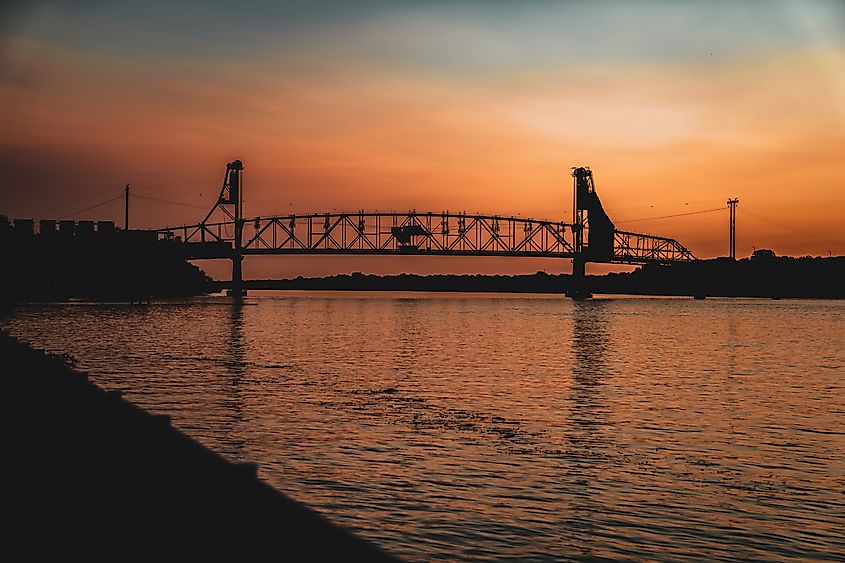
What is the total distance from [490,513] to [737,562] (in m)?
4.53

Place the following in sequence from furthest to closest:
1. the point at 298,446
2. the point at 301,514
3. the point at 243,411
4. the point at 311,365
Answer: the point at 311,365 < the point at 243,411 < the point at 298,446 < the point at 301,514

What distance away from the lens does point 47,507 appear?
11859 millimetres

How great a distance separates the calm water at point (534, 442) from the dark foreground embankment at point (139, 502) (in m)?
2.67

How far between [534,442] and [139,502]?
586 inches

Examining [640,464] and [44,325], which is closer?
[640,464]

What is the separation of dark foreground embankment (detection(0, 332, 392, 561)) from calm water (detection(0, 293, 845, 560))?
2.67 m

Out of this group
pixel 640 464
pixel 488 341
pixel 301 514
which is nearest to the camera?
pixel 301 514

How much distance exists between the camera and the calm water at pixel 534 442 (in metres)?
15.9

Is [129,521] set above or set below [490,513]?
above

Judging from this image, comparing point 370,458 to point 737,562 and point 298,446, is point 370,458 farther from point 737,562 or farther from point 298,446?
point 737,562

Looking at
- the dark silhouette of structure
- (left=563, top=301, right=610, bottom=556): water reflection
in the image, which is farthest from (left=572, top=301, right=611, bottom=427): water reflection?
the dark silhouette of structure

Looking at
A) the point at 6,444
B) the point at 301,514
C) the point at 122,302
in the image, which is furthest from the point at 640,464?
the point at 122,302

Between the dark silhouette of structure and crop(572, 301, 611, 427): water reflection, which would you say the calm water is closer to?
crop(572, 301, 611, 427): water reflection

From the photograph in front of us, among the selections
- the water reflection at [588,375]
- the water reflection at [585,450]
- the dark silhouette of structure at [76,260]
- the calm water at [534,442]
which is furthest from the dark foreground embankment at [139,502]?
the dark silhouette of structure at [76,260]
